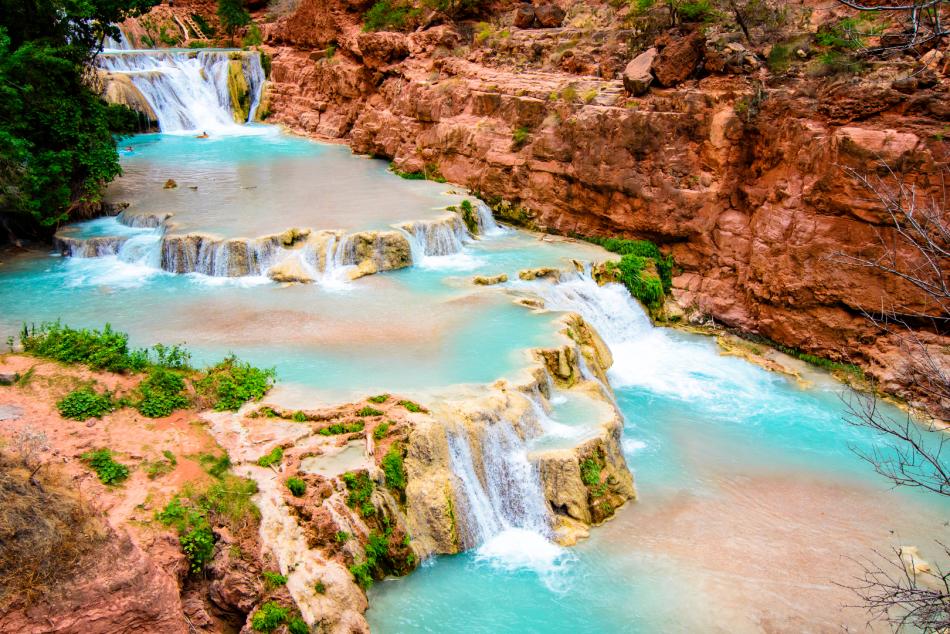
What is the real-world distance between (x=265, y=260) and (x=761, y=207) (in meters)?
11.2

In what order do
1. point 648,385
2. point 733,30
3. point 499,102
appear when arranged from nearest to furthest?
point 648,385 < point 733,30 < point 499,102

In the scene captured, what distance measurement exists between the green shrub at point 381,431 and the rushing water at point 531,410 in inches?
14.3

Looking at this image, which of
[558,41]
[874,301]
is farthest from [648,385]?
[558,41]

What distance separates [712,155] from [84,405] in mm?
13728

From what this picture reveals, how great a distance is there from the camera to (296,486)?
28.5 feet

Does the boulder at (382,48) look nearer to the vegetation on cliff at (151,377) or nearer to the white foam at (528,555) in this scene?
the vegetation on cliff at (151,377)

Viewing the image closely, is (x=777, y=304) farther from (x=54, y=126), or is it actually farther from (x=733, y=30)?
(x=54, y=126)

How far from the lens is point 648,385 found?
14.2 m

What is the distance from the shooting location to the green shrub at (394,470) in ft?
30.8

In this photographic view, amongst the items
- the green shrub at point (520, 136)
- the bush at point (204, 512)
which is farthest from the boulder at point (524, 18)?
the bush at point (204, 512)

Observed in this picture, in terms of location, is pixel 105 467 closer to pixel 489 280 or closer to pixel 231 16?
pixel 489 280

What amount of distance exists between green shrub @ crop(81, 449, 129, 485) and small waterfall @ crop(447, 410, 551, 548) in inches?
160

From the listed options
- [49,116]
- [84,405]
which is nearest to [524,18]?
[49,116]

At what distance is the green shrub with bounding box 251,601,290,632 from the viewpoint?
7.36 m
